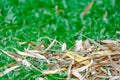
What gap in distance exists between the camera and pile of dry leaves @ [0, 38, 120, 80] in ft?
10.4

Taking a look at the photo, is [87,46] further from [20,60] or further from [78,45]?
[20,60]

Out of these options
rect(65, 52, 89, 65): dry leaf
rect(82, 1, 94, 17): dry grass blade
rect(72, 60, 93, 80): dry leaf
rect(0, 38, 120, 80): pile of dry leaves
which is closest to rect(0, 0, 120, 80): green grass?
rect(82, 1, 94, 17): dry grass blade

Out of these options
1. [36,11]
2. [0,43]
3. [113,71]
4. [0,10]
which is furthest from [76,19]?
[113,71]

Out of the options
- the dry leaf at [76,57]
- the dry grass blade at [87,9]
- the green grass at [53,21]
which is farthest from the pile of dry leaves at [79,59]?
the dry grass blade at [87,9]

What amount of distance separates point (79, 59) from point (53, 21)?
1229mm

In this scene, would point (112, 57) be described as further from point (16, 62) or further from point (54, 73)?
point (16, 62)

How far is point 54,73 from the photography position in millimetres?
3166

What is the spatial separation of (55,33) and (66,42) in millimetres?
Answer: 356

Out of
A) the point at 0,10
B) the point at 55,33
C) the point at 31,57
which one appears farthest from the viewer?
the point at 0,10

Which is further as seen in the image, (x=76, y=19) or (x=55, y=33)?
(x=76, y=19)

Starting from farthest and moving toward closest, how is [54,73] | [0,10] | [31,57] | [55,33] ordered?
[0,10]
[55,33]
[31,57]
[54,73]

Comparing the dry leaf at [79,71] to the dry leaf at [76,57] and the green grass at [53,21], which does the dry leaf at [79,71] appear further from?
the green grass at [53,21]

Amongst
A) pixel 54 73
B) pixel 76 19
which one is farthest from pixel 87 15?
pixel 54 73

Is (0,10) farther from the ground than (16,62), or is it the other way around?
(0,10)
